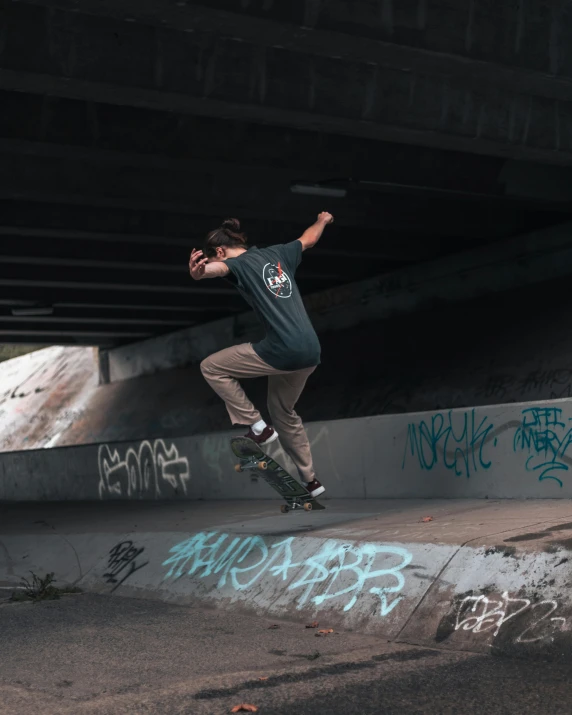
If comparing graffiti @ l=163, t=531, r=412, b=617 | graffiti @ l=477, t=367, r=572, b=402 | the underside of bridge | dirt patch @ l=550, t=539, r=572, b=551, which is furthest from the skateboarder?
graffiti @ l=477, t=367, r=572, b=402

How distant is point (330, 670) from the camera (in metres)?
4.17

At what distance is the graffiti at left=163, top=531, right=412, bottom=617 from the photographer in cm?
543

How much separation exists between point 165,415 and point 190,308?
4.11 metres

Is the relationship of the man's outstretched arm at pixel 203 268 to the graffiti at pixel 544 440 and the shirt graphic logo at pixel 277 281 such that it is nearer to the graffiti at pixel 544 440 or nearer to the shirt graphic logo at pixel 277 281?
the shirt graphic logo at pixel 277 281

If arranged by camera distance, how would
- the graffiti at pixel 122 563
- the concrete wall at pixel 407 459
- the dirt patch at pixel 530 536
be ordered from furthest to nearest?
the concrete wall at pixel 407 459 → the graffiti at pixel 122 563 → the dirt patch at pixel 530 536

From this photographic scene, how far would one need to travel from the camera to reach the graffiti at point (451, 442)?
8922 mm

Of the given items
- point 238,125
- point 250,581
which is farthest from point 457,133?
point 250,581

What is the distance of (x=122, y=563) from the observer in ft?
25.6

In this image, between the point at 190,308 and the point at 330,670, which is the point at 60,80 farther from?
the point at 190,308

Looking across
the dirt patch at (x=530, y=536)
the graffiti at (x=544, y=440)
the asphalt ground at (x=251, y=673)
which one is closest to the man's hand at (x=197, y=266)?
the asphalt ground at (x=251, y=673)

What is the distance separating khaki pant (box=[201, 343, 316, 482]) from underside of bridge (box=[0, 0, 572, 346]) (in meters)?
4.28

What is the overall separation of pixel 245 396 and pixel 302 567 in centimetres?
129

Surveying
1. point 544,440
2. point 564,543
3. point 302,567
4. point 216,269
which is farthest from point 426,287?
point 564,543

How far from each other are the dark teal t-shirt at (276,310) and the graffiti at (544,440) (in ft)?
8.30
